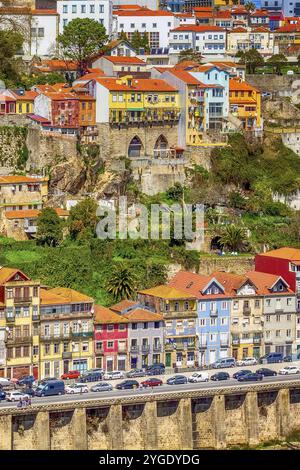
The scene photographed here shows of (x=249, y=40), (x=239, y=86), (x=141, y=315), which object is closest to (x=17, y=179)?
(x=141, y=315)

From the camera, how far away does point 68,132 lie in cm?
11175

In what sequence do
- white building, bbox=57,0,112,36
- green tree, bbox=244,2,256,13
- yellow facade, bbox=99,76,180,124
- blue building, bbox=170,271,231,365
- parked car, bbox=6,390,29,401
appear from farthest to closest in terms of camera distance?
green tree, bbox=244,2,256,13, white building, bbox=57,0,112,36, yellow facade, bbox=99,76,180,124, blue building, bbox=170,271,231,365, parked car, bbox=6,390,29,401

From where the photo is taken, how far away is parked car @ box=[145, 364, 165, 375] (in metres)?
95.7

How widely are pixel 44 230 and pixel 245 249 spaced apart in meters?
11.1

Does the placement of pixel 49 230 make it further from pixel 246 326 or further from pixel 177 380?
pixel 177 380

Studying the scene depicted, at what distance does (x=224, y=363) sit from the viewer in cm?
9812

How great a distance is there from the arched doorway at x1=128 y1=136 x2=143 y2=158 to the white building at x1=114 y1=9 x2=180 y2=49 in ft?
77.4

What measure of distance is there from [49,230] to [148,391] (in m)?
15.2

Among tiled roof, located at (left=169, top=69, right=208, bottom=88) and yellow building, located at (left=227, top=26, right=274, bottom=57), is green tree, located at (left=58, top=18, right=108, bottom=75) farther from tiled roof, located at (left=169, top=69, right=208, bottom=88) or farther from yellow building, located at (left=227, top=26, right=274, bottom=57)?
yellow building, located at (left=227, top=26, right=274, bottom=57)

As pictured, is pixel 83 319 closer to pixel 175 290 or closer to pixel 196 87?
pixel 175 290

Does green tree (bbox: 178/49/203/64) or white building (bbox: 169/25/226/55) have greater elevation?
white building (bbox: 169/25/226/55)

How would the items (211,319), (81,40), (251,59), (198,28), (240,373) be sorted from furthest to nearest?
(198,28) → (251,59) → (81,40) → (211,319) → (240,373)

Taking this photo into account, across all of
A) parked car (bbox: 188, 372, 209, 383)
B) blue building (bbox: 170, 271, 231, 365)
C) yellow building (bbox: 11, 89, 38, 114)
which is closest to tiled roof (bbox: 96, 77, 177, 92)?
yellow building (bbox: 11, 89, 38, 114)
